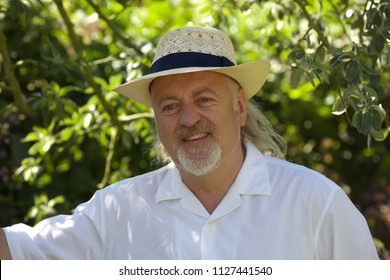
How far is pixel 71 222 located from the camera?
115 inches

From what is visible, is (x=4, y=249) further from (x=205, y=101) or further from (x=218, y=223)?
(x=205, y=101)

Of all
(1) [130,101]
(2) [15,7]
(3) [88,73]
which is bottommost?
(1) [130,101]

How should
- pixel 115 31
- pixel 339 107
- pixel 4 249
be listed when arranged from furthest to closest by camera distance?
pixel 115 31
pixel 339 107
pixel 4 249

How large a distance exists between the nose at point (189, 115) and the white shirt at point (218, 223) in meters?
0.25

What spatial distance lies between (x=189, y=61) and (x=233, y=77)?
18cm

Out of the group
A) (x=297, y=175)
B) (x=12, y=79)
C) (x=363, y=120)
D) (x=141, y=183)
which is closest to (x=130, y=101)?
(x=12, y=79)

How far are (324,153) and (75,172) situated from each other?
1.54 meters

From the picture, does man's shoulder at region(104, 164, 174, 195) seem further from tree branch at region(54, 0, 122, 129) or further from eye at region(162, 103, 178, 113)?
tree branch at region(54, 0, 122, 129)

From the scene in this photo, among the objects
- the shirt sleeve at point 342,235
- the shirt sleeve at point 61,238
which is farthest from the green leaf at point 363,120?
the shirt sleeve at point 61,238

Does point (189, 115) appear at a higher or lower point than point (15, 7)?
lower

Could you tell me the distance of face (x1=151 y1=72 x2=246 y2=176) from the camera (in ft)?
9.18

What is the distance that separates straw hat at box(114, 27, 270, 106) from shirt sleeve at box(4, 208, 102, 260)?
528 millimetres

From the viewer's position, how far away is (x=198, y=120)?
281 centimetres

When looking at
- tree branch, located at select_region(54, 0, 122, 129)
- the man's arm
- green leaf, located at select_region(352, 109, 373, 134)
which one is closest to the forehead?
green leaf, located at select_region(352, 109, 373, 134)
